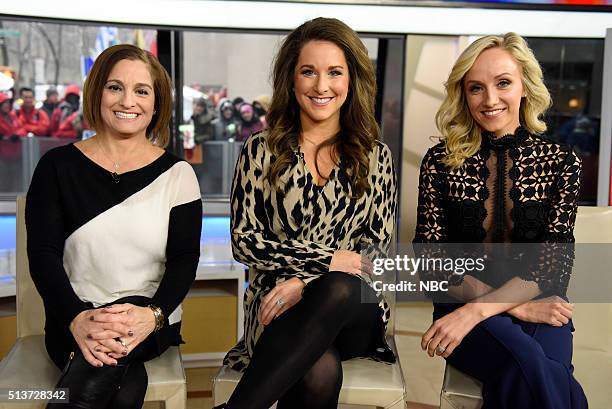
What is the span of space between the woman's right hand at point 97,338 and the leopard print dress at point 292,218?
14.5 inches

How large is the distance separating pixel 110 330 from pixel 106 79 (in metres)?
0.74

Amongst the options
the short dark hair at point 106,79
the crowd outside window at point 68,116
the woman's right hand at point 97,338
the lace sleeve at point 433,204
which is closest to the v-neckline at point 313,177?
the lace sleeve at point 433,204

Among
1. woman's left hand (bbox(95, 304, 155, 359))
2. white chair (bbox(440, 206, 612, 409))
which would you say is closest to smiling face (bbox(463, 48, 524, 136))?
white chair (bbox(440, 206, 612, 409))

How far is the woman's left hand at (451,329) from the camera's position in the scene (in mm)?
1911

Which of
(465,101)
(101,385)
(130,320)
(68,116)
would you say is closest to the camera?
(101,385)

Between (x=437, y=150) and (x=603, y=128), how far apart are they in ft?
6.97

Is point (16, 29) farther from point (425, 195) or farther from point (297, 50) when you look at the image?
point (425, 195)

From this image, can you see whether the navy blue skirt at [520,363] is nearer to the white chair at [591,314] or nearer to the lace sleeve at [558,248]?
the lace sleeve at [558,248]

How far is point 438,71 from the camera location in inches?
196

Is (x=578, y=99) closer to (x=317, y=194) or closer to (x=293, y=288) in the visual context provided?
(x=317, y=194)

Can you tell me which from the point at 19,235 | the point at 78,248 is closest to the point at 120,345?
the point at 78,248

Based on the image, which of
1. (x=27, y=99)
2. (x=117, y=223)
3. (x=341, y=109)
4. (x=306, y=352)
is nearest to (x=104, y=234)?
(x=117, y=223)

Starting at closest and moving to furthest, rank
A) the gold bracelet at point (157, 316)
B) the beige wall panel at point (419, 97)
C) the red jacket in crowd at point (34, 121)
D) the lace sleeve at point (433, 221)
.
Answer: the gold bracelet at point (157, 316), the lace sleeve at point (433, 221), the beige wall panel at point (419, 97), the red jacket in crowd at point (34, 121)

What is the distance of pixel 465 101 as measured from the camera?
2.15 meters
